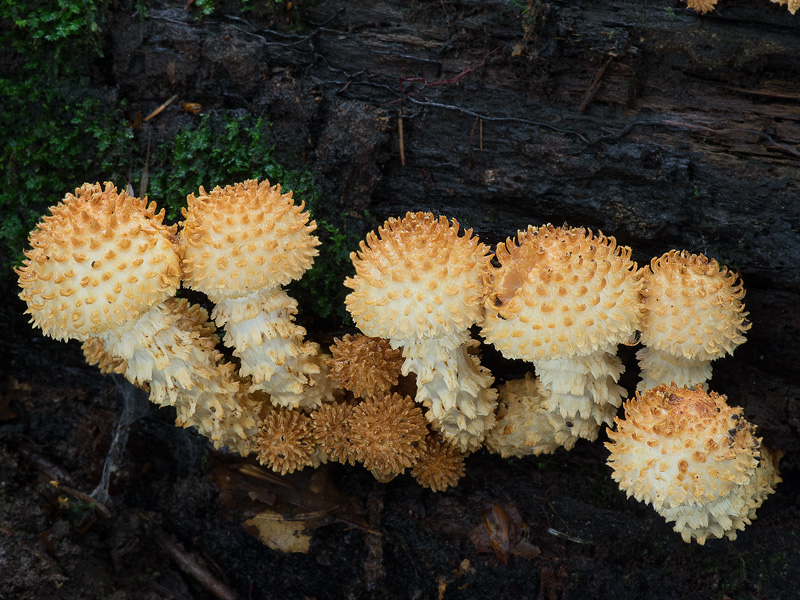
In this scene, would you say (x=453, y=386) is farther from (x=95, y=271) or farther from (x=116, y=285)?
(x=95, y=271)

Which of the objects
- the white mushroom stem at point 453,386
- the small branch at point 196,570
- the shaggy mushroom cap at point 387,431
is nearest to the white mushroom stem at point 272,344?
the shaggy mushroom cap at point 387,431

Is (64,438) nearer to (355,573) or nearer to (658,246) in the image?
(355,573)

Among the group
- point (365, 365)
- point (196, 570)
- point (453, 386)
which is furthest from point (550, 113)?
point (196, 570)

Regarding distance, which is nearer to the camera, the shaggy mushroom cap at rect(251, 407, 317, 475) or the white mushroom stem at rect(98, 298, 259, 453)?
the white mushroom stem at rect(98, 298, 259, 453)

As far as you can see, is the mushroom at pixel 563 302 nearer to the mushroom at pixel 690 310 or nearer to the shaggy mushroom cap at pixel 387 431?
the mushroom at pixel 690 310

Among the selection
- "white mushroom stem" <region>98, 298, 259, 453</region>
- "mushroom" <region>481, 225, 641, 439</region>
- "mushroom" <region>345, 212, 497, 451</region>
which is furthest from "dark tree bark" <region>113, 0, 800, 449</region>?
"white mushroom stem" <region>98, 298, 259, 453</region>

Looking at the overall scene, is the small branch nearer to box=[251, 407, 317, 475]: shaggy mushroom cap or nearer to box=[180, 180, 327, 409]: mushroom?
box=[251, 407, 317, 475]: shaggy mushroom cap
